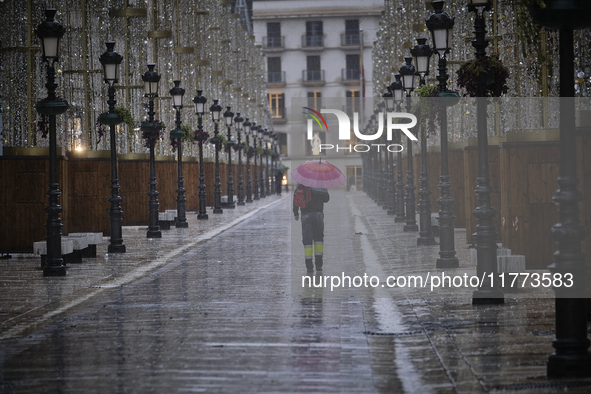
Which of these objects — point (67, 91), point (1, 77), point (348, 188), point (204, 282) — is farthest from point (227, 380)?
point (348, 188)

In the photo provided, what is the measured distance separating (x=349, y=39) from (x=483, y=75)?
99029 mm

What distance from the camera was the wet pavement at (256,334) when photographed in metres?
7.95

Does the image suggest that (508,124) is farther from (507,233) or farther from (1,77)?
(1,77)

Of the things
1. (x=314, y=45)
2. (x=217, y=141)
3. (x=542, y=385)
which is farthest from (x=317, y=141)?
(x=314, y=45)

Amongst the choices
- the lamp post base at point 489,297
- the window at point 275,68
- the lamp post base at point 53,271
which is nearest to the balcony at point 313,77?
the window at point 275,68

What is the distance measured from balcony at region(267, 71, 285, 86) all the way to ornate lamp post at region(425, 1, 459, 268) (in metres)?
94.2

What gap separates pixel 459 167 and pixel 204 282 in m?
11.9

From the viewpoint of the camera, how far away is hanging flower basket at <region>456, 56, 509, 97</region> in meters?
12.8

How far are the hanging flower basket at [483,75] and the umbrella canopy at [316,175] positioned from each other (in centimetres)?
341

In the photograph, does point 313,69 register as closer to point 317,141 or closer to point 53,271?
point 53,271

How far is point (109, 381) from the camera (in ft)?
26.3

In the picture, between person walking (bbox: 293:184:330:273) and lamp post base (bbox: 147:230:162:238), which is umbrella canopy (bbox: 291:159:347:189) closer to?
person walking (bbox: 293:184:330:273)

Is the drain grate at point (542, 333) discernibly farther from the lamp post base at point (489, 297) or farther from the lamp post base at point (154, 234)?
the lamp post base at point (154, 234)

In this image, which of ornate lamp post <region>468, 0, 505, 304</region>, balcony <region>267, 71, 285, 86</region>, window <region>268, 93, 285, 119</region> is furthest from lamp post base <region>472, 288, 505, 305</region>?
balcony <region>267, 71, 285, 86</region>
